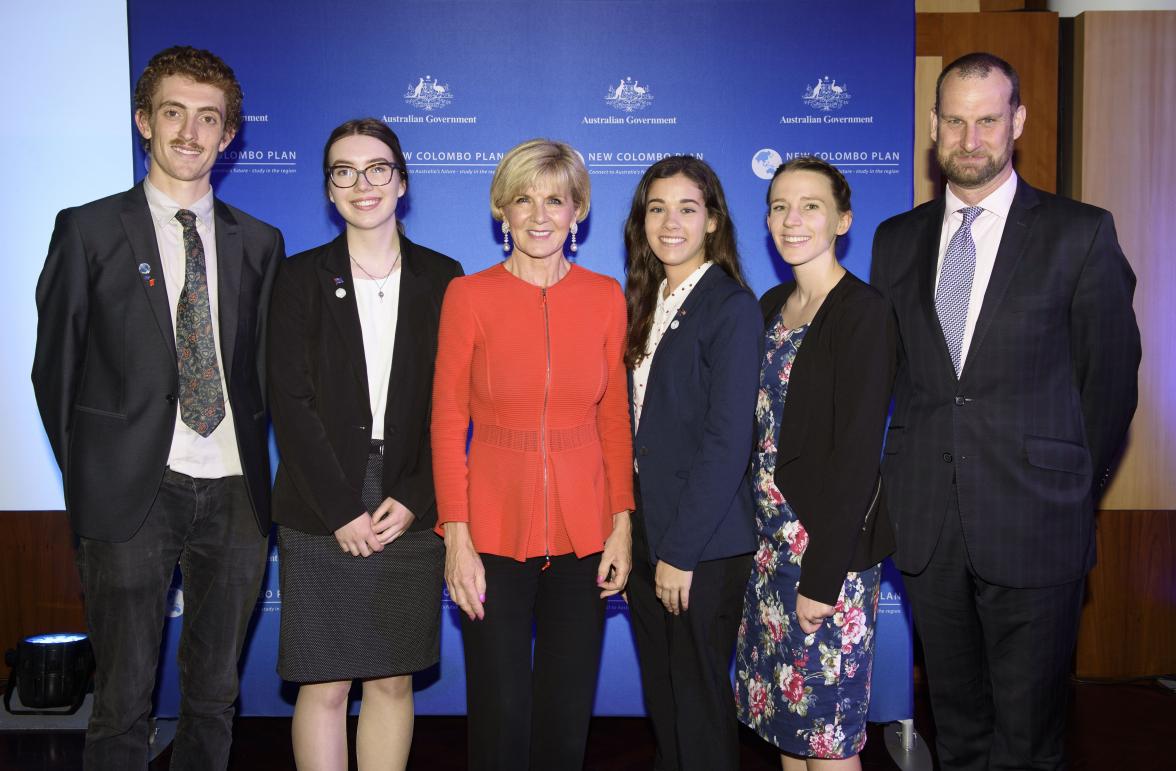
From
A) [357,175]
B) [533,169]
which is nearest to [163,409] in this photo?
[357,175]

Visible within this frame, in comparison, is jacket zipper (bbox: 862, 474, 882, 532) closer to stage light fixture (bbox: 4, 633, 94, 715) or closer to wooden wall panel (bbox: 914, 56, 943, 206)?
wooden wall panel (bbox: 914, 56, 943, 206)

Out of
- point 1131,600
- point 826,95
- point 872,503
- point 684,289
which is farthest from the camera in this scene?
point 1131,600

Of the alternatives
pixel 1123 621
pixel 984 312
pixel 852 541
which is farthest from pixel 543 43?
pixel 1123 621

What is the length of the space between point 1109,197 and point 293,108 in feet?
11.2

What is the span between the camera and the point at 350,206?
8.00ft

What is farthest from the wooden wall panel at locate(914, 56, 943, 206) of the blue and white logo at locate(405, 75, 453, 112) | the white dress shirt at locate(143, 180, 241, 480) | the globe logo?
the white dress shirt at locate(143, 180, 241, 480)

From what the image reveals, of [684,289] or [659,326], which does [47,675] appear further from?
[684,289]

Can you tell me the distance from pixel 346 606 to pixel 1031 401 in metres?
1.84

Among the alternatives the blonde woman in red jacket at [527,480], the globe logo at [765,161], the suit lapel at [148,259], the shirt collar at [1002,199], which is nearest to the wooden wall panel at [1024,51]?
the globe logo at [765,161]

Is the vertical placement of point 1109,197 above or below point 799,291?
above

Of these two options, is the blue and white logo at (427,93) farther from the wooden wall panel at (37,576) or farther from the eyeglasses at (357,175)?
the wooden wall panel at (37,576)

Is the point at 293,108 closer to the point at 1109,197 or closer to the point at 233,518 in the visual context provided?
the point at 233,518

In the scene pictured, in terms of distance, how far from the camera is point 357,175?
95.3 inches

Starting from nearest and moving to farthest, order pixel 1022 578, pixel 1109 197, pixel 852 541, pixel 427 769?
pixel 852 541
pixel 1022 578
pixel 427 769
pixel 1109 197
